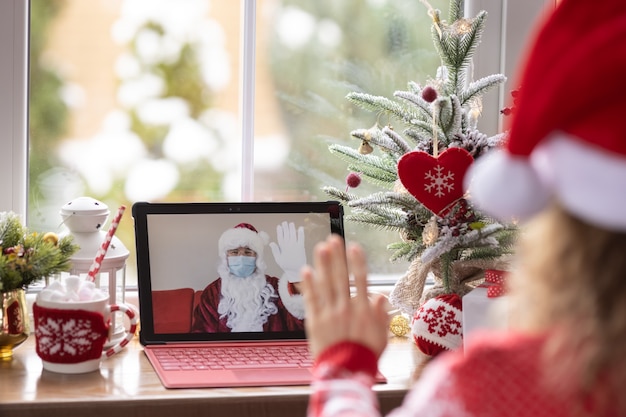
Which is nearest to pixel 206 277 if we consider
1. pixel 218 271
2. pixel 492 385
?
pixel 218 271

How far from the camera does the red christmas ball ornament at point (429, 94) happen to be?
162 centimetres

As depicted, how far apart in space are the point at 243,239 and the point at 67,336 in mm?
375

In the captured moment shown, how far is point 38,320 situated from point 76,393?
0.15 m

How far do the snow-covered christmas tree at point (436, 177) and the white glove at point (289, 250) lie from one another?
0.12 metres

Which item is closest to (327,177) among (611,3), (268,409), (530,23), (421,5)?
(421,5)

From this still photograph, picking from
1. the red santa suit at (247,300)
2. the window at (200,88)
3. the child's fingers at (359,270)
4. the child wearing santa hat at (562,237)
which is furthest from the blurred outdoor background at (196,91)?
the child wearing santa hat at (562,237)

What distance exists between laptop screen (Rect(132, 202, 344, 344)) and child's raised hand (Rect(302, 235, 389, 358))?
0.79m

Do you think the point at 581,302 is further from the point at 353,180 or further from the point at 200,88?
the point at 200,88

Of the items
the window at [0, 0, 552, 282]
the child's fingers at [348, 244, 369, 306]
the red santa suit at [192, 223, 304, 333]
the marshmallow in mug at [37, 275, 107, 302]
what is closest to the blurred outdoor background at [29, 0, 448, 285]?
the window at [0, 0, 552, 282]

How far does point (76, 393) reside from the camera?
134 centimetres

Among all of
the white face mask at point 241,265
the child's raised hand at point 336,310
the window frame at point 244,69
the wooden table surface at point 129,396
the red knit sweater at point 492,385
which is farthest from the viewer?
the window frame at point 244,69

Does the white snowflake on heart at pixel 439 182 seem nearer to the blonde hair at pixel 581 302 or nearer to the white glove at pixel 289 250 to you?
the white glove at pixel 289 250

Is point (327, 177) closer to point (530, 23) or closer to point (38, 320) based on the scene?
point (530, 23)

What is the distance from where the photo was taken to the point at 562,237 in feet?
2.10
